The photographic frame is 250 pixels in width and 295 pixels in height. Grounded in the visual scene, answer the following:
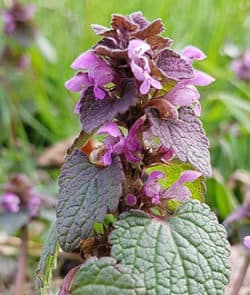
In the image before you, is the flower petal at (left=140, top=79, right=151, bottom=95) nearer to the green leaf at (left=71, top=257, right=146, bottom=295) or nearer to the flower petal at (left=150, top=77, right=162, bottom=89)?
the flower petal at (left=150, top=77, right=162, bottom=89)

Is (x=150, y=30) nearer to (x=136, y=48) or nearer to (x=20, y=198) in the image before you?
(x=136, y=48)

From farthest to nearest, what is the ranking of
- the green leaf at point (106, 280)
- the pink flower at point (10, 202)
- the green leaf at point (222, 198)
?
1. the green leaf at point (222, 198)
2. the pink flower at point (10, 202)
3. the green leaf at point (106, 280)

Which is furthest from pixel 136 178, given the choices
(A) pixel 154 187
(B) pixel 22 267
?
(B) pixel 22 267

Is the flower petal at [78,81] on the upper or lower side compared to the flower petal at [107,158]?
upper

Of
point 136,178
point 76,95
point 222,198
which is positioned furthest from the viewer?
point 76,95

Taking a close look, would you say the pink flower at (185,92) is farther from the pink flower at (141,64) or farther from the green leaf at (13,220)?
the green leaf at (13,220)

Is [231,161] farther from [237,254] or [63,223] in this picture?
[63,223]

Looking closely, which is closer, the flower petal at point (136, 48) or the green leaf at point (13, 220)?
the flower petal at point (136, 48)

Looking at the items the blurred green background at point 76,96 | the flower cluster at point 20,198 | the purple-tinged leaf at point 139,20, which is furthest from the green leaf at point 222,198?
the purple-tinged leaf at point 139,20
